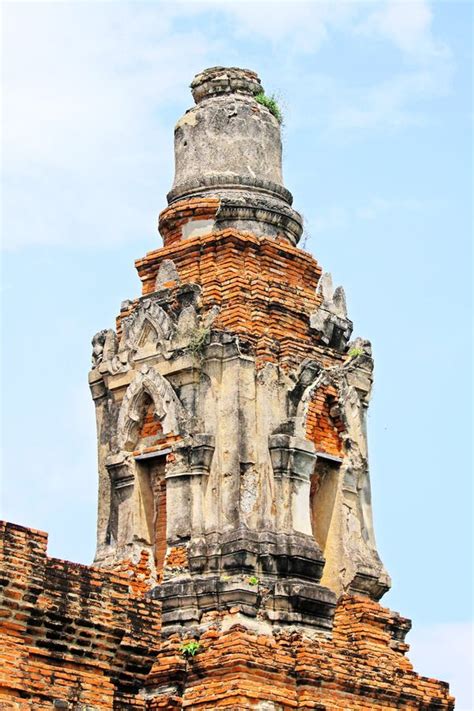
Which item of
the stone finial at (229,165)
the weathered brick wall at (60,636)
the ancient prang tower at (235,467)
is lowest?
the weathered brick wall at (60,636)

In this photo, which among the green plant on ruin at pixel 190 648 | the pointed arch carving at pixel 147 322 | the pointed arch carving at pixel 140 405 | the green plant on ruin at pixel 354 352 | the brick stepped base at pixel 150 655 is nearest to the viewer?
the brick stepped base at pixel 150 655

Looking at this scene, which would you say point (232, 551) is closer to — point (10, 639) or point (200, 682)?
point (200, 682)

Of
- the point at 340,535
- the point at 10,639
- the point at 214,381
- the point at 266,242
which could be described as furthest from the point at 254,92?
the point at 10,639

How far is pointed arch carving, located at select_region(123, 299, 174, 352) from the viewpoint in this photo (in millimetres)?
17938

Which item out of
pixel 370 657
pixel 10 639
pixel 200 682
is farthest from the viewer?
pixel 370 657

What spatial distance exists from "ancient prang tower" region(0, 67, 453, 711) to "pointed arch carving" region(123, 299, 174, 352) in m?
0.02

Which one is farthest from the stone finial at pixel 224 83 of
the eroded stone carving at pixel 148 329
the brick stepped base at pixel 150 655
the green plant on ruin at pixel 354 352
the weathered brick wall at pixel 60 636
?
the weathered brick wall at pixel 60 636

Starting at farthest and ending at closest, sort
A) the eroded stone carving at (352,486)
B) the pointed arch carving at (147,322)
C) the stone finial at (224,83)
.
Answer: the stone finial at (224,83), the pointed arch carving at (147,322), the eroded stone carving at (352,486)

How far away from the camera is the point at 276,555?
16.7 m

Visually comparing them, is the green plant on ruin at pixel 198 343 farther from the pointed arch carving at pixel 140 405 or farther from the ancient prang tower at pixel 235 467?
the pointed arch carving at pixel 140 405

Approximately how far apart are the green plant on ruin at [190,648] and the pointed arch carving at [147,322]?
3.35 meters

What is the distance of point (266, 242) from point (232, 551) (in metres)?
3.64

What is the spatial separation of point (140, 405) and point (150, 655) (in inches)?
138

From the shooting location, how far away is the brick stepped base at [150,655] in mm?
13859
